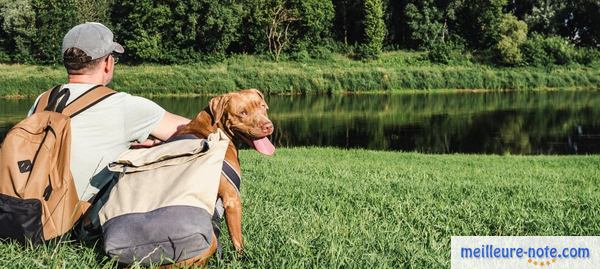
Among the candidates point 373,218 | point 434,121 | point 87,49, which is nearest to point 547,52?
point 434,121

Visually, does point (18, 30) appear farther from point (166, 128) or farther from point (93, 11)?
point (166, 128)

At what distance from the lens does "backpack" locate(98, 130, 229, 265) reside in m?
2.37

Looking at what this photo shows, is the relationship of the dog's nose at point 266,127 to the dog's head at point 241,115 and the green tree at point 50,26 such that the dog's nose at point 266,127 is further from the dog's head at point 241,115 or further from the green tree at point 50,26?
the green tree at point 50,26

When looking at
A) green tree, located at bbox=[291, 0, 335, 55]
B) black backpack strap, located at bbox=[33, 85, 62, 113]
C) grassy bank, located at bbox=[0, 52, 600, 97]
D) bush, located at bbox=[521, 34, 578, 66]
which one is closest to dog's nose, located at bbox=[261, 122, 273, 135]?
black backpack strap, located at bbox=[33, 85, 62, 113]

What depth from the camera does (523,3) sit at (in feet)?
157

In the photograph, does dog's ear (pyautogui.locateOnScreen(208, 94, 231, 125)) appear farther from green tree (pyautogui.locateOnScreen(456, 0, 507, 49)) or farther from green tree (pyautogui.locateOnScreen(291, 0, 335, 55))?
green tree (pyautogui.locateOnScreen(456, 0, 507, 49))

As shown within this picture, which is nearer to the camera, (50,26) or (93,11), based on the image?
(50,26)

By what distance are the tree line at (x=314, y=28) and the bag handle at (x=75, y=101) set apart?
34374 mm

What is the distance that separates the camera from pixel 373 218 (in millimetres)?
4266

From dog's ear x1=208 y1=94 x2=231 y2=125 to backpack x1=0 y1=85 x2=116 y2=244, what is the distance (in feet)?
2.34

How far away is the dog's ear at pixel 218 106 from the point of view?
117 inches

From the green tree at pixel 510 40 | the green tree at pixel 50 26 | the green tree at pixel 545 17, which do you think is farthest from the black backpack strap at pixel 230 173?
the green tree at pixel 545 17

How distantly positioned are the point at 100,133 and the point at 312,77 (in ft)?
105

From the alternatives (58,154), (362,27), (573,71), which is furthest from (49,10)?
(58,154)
